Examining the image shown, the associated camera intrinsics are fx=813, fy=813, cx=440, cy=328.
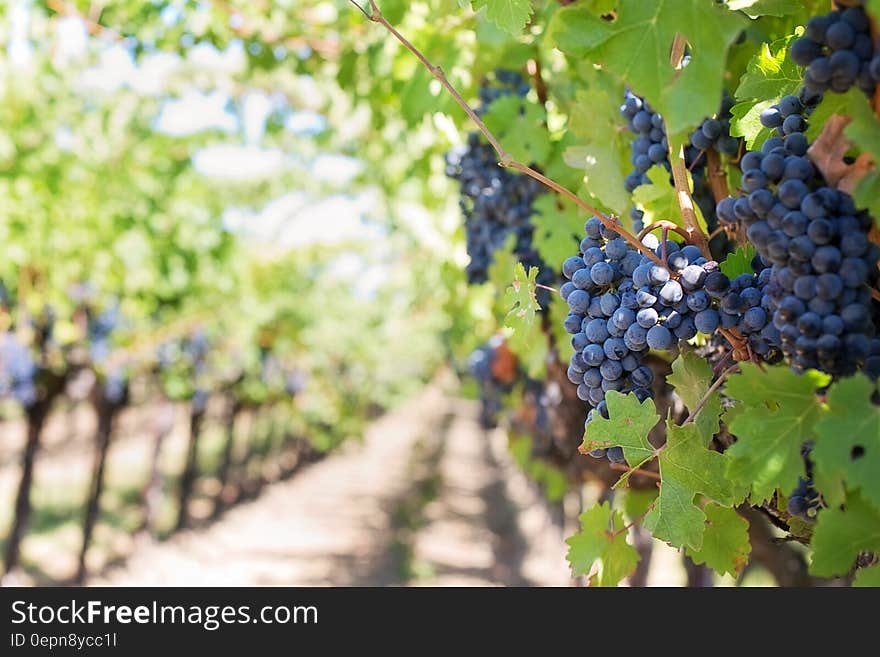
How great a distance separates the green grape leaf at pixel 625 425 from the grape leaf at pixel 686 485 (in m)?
0.04

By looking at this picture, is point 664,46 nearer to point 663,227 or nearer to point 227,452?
point 663,227

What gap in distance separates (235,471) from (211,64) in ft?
45.1

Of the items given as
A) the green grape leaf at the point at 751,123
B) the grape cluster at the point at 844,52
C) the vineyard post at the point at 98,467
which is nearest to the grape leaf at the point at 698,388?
the green grape leaf at the point at 751,123

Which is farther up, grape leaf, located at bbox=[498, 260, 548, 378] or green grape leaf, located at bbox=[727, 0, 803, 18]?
green grape leaf, located at bbox=[727, 0, 803, 18]

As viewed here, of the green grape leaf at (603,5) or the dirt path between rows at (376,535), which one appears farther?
the dirt path between rows at (376,535)

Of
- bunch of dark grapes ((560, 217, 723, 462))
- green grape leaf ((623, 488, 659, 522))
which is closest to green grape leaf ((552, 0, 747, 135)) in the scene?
bunch of dark grapes ((560, 217, 723, 462))

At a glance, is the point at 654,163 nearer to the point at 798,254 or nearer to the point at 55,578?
the point at 798,254

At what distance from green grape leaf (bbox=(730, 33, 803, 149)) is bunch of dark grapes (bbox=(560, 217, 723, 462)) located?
0.79 ft

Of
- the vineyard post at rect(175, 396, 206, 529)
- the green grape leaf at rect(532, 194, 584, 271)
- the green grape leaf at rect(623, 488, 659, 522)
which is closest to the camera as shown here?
the green grape leaf at rect(532, 194, 584, 271)

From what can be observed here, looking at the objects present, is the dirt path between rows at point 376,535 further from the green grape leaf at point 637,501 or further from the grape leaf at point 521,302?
the grape leaf at point 521,302

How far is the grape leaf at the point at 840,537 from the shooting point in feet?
3.30

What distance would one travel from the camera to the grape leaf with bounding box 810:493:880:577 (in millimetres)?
1006

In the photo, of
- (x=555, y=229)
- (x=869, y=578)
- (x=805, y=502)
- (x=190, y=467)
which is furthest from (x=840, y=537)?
(x=190, y=467)

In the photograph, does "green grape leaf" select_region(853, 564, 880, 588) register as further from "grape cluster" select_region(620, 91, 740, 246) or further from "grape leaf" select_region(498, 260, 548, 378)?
"grape cluster" select_region(620, 91, 740, 246)
